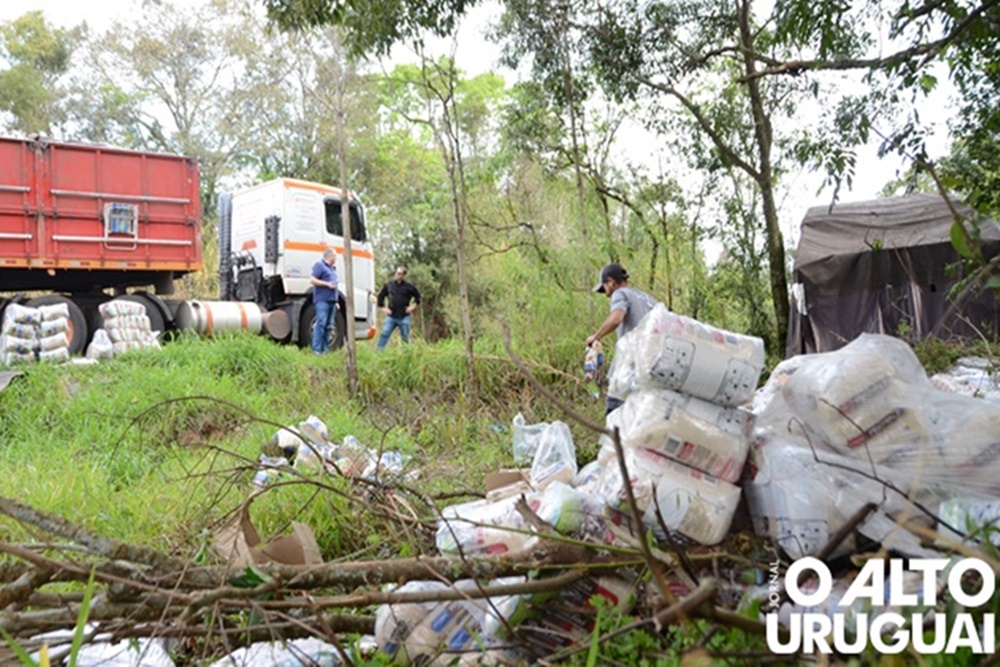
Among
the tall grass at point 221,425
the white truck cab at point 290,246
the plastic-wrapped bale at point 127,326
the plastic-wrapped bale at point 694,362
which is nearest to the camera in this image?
the plastic-wrapped bale at point 694,362

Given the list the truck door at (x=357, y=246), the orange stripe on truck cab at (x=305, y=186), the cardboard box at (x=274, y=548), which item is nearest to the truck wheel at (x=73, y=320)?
the orange stripe on truck cab at (x=305, y=186)

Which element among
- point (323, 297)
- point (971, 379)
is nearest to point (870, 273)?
point (971, 379)

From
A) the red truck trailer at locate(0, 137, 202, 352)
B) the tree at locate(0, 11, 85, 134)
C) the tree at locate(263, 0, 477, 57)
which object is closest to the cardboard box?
the tree at locate(263, 0, 477, 57)

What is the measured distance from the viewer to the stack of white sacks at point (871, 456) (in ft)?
6.27

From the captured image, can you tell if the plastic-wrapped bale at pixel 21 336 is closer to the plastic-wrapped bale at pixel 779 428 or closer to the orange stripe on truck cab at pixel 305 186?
the orange stripe on truck cab at pixel 305 186

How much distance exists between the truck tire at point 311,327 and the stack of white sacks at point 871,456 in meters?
9.18

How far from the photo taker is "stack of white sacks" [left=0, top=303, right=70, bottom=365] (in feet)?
24.7

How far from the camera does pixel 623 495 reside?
6.53 feet

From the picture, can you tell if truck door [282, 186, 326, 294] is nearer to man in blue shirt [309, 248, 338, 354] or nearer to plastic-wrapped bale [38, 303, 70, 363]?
man in blue shirt [309, 248, 338, 354]

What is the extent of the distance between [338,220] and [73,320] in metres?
3.71

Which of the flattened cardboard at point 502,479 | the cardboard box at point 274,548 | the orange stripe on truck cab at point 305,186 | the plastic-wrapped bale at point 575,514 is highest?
the orange stripe on truck cab at point 305,186

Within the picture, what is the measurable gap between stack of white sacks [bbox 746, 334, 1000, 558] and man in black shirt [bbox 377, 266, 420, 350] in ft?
26.0

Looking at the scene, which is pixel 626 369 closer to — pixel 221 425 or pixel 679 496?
pixel 679 496

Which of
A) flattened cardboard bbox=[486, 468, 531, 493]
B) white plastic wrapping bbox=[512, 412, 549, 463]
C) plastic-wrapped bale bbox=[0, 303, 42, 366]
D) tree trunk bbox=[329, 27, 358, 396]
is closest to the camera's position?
flattened cardboard bbox=[486, 468, 531, 493]
